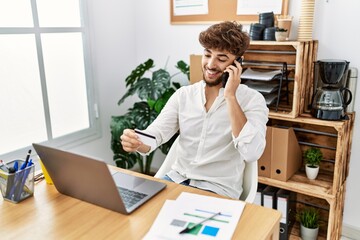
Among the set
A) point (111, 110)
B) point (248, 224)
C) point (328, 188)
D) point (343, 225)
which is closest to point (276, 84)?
point (328, 188)

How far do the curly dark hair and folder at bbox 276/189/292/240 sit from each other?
108cm

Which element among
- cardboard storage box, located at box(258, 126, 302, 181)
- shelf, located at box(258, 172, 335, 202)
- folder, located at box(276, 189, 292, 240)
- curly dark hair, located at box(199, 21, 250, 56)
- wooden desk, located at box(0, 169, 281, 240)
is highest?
curly dark hair, located at box(199, 21, 250, 56)

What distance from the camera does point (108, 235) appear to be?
1043 millimetres

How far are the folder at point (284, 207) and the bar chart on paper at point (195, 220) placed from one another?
1161 millimetres

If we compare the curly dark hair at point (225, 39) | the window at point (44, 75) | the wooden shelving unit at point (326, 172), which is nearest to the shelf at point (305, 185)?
the wooden shelving unit at point (326, 172)

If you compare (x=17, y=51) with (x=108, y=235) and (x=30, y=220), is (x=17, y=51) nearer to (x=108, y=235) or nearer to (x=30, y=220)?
(x=30, y=220)

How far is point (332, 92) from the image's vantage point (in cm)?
199

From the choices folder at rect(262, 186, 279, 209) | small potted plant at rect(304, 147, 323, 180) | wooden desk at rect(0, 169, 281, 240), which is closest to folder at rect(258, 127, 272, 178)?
folder at rect(262, 186, 279, 209)

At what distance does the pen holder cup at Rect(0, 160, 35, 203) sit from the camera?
1.26 meters

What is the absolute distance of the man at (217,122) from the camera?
157 centimetres

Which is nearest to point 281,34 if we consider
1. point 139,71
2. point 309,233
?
point 139,71

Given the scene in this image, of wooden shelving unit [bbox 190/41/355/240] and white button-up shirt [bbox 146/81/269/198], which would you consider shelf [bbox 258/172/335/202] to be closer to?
wooden shelving unit [bbox 190/41/355/240]

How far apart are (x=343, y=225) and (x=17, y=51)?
2.52 meters

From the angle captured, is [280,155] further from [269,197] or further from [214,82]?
[214,82]
